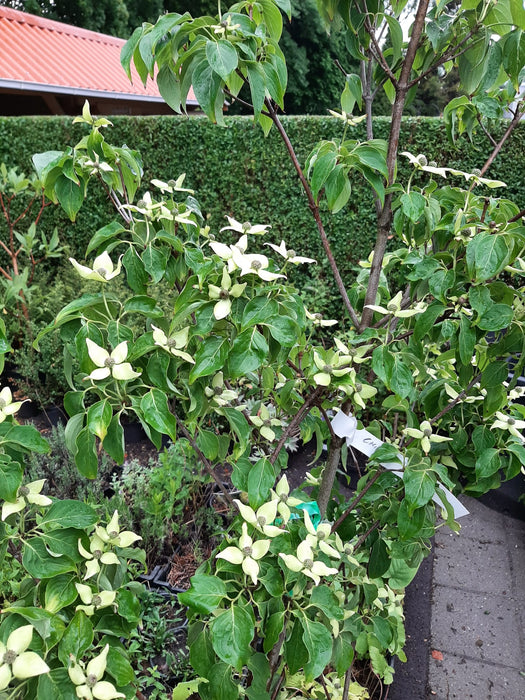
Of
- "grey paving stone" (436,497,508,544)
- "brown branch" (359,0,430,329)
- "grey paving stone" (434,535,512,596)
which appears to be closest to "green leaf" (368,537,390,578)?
"brown branch" (359,0,430,329)

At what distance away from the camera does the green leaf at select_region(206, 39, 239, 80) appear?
89cm

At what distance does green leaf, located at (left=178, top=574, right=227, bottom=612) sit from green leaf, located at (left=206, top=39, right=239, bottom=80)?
2.84 feet

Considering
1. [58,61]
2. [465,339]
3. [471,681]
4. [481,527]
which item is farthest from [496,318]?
[58,61]

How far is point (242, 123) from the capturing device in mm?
4906

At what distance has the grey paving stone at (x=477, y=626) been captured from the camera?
235cm

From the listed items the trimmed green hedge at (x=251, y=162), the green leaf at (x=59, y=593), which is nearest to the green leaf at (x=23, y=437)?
the green leaf at (x=59, y=593)

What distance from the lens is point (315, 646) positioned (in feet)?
3.04

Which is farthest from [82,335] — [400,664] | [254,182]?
[254,182]

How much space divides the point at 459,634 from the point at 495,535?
87 centimetres

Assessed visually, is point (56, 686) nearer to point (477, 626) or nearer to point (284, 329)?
point (284, 329)

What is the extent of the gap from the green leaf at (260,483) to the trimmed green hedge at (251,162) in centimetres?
381

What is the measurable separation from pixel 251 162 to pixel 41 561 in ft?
15.3

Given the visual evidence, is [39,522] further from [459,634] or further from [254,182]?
[254,182]

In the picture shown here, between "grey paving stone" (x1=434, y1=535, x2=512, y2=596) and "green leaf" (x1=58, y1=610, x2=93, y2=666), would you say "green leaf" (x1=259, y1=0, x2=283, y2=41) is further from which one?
"grey paving stone" (x1=434, y1=535, x2=512, y2=596)
